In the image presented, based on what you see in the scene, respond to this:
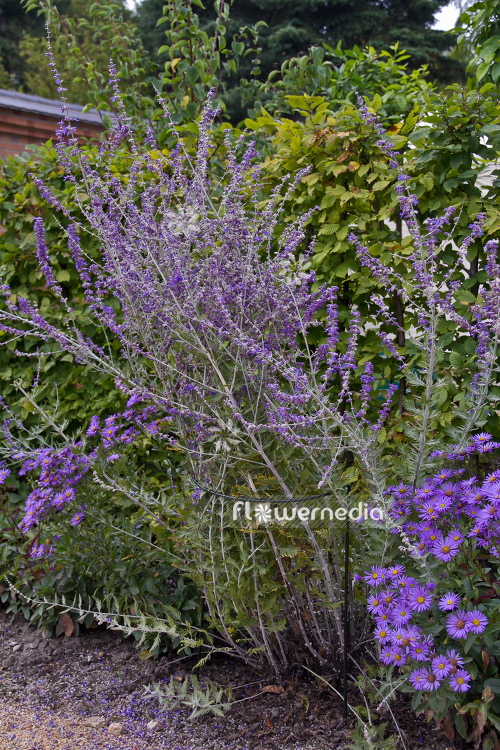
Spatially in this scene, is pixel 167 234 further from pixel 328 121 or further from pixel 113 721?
pixel 113 721

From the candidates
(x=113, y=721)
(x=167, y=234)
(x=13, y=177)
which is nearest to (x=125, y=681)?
(x=113, y=721)

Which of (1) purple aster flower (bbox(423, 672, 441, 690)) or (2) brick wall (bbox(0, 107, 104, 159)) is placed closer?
(1) purple aster flower (bbox(423, 672, 441, 690))

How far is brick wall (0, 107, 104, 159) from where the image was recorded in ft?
26.1

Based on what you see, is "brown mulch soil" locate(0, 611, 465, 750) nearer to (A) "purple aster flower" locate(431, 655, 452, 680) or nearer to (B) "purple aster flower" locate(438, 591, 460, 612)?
(A) "purple aster flower" locate(431, 655, 452, 680)

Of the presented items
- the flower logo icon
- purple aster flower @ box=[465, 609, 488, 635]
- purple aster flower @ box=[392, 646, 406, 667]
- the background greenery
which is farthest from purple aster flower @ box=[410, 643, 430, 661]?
the background greenery

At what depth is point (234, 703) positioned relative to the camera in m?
2.53

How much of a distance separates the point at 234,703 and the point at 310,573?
67 cm

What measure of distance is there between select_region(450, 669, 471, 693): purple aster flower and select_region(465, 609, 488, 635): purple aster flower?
0.41 feet

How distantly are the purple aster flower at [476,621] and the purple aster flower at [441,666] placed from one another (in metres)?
0.13

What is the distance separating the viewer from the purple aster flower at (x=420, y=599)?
196 cm

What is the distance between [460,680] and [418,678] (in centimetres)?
12

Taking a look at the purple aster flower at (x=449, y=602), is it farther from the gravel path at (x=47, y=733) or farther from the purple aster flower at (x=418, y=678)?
the gravel path at (x=47, y=733)

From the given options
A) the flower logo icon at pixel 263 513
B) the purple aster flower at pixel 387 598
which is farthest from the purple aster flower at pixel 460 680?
the flower logo icon at pixel 263 513

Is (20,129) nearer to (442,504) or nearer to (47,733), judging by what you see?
(47,733)
